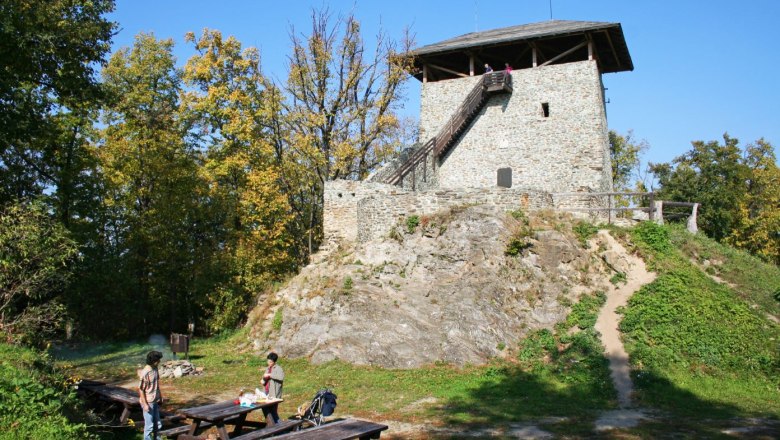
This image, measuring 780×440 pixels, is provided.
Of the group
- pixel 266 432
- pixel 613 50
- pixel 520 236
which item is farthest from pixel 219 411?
pixel 613 50

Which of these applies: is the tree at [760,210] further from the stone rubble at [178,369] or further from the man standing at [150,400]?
the man standing at [150,400]

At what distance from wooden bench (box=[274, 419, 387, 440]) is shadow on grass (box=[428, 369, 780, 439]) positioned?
197 centimetres

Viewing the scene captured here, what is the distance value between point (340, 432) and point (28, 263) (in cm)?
1092

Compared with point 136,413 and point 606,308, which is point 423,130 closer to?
point 606,308

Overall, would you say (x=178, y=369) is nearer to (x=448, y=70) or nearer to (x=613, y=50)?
(x=448, y=70)

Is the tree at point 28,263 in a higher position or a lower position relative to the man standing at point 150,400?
higher

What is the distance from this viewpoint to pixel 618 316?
16.7 metres

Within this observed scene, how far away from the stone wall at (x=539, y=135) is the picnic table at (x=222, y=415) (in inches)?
675

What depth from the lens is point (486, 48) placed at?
26.7 metres

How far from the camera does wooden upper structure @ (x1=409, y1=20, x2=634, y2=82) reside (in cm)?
2466

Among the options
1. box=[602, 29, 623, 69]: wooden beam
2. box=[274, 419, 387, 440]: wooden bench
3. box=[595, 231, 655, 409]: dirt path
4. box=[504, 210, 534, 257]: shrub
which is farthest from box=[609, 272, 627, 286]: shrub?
box=[274, 419, 387, 440]: wooden bench

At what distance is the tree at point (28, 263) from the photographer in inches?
507

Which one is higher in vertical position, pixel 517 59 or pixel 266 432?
pixel 517 59

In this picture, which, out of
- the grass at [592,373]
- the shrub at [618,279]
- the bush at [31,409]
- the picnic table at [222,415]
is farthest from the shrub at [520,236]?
the bush at [31,409]
